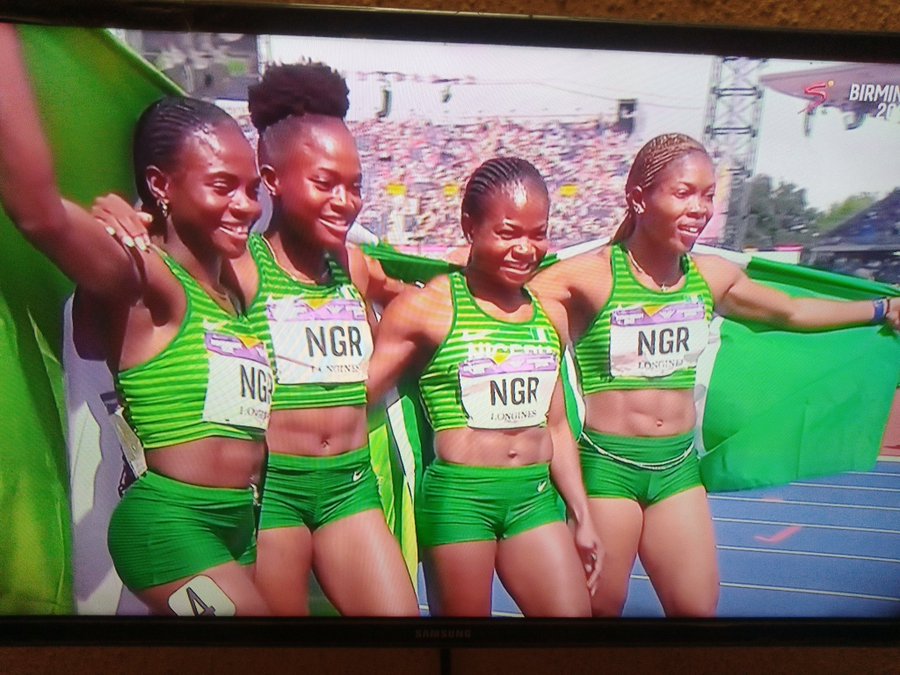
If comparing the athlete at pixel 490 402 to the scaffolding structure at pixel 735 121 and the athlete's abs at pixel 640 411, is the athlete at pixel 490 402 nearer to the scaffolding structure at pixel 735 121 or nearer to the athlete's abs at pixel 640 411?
the athlete's abs at pixel 640 411

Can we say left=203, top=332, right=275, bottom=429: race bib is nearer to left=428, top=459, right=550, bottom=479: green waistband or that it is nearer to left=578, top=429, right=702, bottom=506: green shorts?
left=428, top=459, right=550, bottom=479: green waistband

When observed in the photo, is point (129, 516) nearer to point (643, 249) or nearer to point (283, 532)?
point (283, 532)

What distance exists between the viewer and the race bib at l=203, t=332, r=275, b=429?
3.43 ft

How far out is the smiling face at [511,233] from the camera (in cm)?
107

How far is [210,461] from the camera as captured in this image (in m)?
1.06

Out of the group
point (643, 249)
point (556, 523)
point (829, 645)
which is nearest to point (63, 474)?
point (556, 523)

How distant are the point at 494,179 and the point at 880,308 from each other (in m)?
0.65

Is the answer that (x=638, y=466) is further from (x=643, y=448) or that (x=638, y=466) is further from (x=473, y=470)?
(x=473, y=470)

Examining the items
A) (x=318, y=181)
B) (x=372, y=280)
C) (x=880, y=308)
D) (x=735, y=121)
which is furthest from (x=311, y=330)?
(x=880, y=308)

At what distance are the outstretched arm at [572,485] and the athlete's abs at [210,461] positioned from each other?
44 centimetres

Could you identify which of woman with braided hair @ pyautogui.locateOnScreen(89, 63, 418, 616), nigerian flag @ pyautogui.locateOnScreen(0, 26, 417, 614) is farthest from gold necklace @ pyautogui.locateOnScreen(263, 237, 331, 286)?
nigerian flag @ pyautogui.locateOnScreen(0, 26, 417, 614)

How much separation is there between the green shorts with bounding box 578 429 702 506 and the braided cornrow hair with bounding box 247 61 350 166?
2.04 feet

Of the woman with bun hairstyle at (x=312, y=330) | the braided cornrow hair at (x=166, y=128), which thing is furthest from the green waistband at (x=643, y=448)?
the braided cornrow hair at (x=166, y=128)

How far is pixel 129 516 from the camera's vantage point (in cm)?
107
